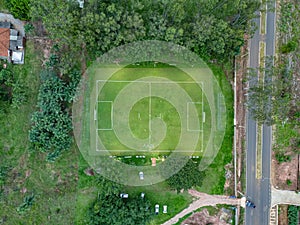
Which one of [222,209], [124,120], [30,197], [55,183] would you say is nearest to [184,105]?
[124,120]

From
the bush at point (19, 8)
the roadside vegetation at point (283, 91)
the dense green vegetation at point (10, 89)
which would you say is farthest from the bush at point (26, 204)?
the roadside vegetation at point (283, 91)

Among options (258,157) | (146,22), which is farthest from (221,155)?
(146,22)

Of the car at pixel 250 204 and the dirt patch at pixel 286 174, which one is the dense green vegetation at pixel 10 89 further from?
the dirt patch at pixel 286 174

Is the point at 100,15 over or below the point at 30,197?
over

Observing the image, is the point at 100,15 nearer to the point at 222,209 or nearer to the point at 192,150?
the point at 192,150

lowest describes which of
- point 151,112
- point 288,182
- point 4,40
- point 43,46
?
point 288,182

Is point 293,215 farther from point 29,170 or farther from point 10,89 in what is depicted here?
point 10,89
